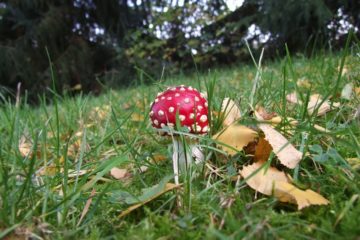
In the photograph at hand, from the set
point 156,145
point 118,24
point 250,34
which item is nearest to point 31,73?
point 118,24

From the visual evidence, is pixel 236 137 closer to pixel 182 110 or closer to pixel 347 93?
pixel 182 110

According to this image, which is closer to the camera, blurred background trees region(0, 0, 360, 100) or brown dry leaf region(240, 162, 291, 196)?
brown dry leaf region(240, 162, 291, 196)

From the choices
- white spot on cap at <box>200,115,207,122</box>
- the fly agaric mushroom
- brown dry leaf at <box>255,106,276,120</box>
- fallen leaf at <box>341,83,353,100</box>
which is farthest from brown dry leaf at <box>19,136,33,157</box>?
fallen leaf at <box>341,83,353,100</box>

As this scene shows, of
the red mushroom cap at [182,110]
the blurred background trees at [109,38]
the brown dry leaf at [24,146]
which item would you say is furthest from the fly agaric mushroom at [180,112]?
the blurred background trees at [109,38]

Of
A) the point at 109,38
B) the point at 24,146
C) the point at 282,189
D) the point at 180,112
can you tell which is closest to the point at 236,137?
the point at 180,112

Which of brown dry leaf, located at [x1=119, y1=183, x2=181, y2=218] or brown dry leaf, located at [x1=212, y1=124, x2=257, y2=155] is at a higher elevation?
brown dry leaf, located at [x1=212, y1=124, x2=257, y2=155]

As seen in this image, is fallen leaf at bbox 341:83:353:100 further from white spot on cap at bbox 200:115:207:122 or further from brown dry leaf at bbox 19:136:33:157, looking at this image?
brown dry leaf at bbox 19:136:33:157

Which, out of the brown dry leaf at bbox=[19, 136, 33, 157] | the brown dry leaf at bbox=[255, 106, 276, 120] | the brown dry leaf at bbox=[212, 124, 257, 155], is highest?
the brown dry leaf at bbox=[255, 106, 276, 120]
